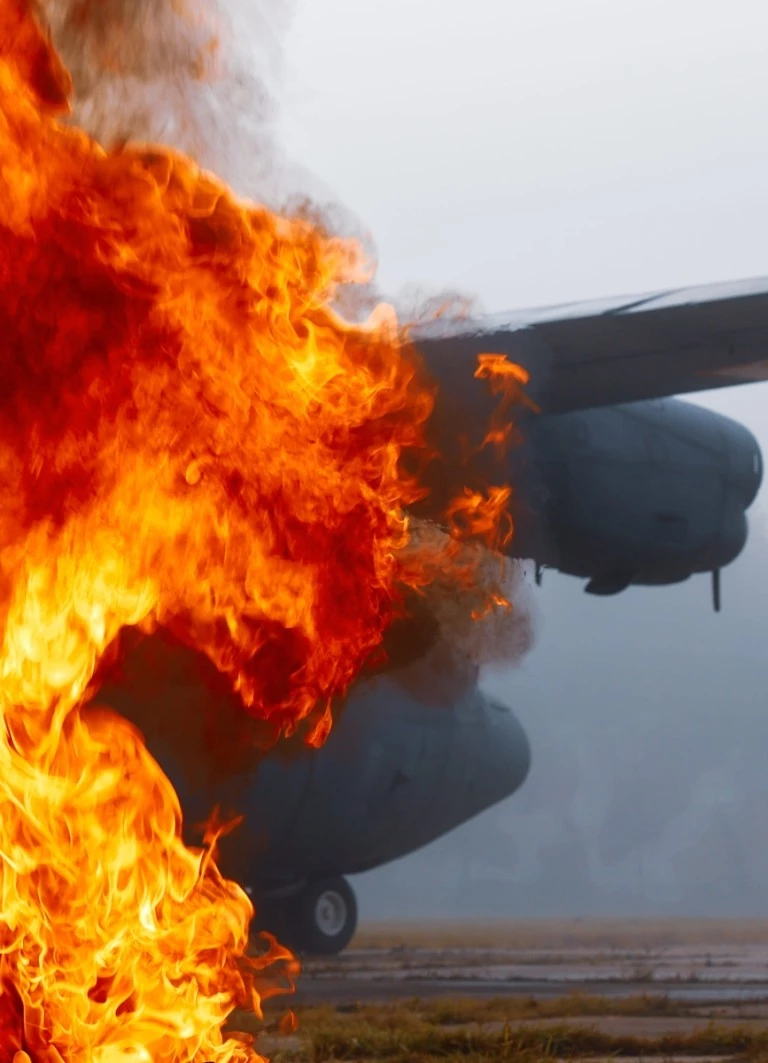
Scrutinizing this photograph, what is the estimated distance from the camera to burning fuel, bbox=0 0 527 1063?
18.2 feet

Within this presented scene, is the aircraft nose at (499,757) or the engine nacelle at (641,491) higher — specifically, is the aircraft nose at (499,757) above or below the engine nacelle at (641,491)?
below

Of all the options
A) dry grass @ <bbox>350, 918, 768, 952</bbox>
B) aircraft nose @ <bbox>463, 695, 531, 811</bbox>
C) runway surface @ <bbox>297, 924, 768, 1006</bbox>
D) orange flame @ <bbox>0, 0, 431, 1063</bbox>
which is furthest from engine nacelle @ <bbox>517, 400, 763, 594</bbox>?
dry grass @ <bbox>350, 918, 768, 952</bbox>

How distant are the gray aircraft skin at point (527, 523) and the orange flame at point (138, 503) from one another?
2.65m

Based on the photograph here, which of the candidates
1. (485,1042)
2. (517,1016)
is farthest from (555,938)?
(485,1042)

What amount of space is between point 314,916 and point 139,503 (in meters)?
14.1

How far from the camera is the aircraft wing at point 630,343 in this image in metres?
10.0

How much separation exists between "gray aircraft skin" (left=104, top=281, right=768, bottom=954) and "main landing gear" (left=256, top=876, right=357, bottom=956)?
0.03m

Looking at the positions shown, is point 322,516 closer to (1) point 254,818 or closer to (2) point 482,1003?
(2) point 482,1003

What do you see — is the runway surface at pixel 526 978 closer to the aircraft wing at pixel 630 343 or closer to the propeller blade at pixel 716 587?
the propeller blade at pixel 716 587

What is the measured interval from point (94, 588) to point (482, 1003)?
765 centimetres

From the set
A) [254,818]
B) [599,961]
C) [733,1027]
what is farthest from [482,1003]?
[599,961]

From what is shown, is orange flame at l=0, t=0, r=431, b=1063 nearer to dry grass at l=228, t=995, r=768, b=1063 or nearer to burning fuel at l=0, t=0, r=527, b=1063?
burning fuel at l=0, t=0, r=527, b=1063

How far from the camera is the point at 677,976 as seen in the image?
60.8 ft

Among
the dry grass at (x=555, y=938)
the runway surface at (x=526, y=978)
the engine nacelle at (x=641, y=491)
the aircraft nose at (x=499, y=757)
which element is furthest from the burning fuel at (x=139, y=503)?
the dry grass at (x=555, y=938)
